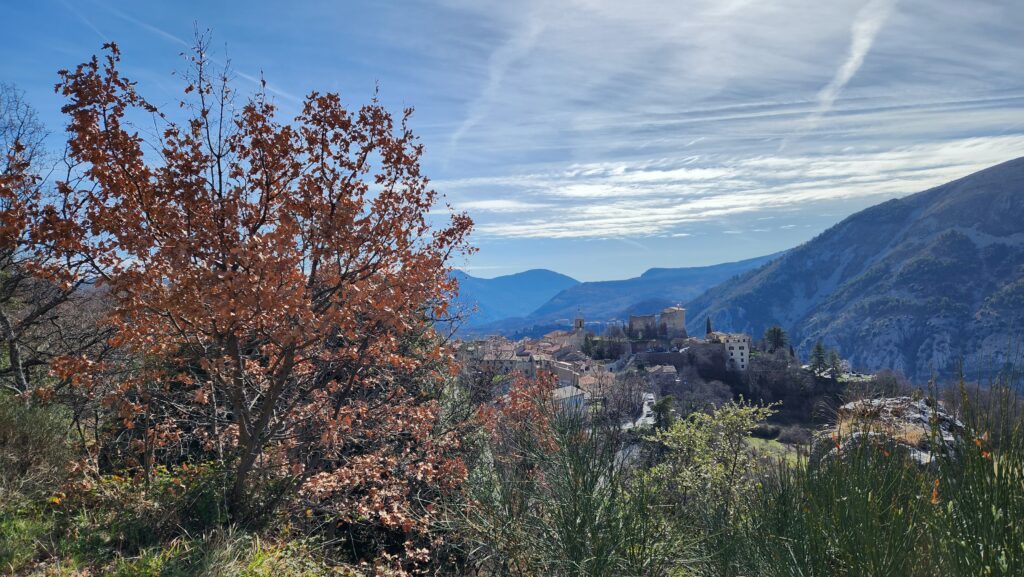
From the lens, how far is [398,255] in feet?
17.2

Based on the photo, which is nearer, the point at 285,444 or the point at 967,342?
the point at 285,444

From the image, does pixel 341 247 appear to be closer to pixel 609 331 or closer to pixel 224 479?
pixel 224 479

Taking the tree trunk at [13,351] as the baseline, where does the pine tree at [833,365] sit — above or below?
below

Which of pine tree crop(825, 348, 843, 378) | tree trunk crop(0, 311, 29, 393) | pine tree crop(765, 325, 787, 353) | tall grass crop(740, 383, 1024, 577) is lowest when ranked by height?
pine tree crop(825, 348, 843, 378)

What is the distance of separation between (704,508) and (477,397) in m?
8.58

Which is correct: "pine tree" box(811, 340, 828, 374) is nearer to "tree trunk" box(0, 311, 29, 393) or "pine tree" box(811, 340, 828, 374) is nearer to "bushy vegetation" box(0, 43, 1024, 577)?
"bushy vegetation" box(0, 43, 1024, 577)

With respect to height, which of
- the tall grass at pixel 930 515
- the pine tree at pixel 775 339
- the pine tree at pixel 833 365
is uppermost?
the tall grass at pixel 930 515

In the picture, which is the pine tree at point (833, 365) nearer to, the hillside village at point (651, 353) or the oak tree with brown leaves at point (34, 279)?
the hillside village at point (651, 353)

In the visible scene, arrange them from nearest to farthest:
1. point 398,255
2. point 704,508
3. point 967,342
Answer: point 398,255, point 704,508, point 967,342

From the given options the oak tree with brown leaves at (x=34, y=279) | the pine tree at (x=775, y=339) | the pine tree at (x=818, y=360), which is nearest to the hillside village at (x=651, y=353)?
the pine tree at (x=775, y=339)

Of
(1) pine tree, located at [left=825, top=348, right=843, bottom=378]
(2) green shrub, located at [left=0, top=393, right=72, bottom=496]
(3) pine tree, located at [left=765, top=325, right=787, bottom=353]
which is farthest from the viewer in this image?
(3) pine tree, located at [left=765, top=325, right=787, bottom=353]

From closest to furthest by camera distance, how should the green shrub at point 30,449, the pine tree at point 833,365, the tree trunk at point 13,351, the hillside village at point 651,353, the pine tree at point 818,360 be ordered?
the green shrub at point 30,449
the tree trunk at point 13,351
the hillside village at point 651,353
the pine tree at point 833,365
the pine tree at point 818,360

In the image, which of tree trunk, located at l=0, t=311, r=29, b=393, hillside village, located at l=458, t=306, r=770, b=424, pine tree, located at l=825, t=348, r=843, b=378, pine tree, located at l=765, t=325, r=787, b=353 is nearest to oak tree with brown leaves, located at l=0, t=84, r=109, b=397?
tree trunk, located at l=0, t=311, r=29, b=393

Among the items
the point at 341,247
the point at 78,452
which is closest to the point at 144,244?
the point at 341,247
